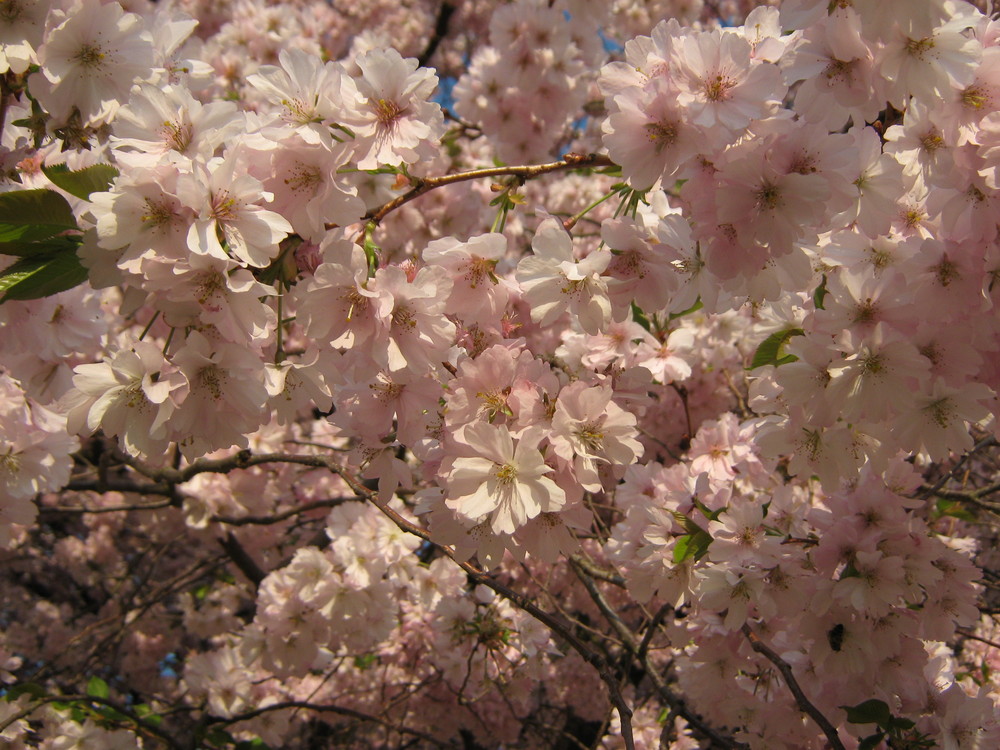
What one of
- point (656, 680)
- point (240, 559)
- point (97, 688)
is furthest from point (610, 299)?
point (97, 688)

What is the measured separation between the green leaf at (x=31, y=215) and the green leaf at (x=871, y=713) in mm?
2072

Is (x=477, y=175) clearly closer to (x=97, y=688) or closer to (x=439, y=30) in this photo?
(x=97, y=688)

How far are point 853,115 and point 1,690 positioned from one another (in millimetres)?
4610

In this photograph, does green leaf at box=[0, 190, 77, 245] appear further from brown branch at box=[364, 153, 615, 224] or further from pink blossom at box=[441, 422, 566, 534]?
pink blossom at box=[441, 422, 566, 534]

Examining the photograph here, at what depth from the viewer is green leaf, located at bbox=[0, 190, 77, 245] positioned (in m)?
1.27

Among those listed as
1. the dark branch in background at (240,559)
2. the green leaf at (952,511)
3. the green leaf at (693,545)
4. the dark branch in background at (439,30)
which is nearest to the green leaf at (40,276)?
the green leaf at (693,545)

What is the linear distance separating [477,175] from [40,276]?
0.84 meters

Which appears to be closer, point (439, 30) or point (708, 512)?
point (708, 512)

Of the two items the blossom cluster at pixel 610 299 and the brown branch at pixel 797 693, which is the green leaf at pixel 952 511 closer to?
the blossom cluster at pixel 610 299

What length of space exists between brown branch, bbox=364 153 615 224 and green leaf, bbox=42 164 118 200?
477 millimetres

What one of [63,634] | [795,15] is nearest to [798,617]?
[795,15]

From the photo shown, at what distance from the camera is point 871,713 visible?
5.58ft

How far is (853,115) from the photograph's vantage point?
1.42 meters

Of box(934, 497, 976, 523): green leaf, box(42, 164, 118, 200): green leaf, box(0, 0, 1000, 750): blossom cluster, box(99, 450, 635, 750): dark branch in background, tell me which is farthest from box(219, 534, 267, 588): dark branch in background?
box(934, 497, 976, 523): green leaf
